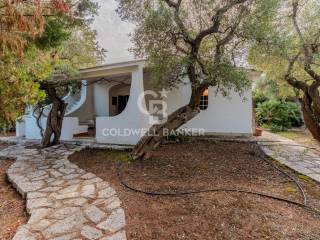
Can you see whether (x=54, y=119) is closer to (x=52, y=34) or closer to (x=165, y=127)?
(x=165, y=127)

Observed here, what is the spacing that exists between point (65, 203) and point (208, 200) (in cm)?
270

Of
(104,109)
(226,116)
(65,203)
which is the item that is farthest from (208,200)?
(104,109)

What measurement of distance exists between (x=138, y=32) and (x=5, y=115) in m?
3.86

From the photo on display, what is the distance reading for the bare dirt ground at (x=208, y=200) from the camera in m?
3.14

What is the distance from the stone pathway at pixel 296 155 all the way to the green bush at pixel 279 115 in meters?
5.65

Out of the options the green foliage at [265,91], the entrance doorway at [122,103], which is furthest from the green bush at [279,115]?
the entrance doorway at [122,103]

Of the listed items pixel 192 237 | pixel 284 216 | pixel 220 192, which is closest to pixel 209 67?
pixel 220 192

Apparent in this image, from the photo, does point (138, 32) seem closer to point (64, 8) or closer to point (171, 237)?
point (64, 8)

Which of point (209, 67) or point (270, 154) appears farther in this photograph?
Result: point (270, 154)

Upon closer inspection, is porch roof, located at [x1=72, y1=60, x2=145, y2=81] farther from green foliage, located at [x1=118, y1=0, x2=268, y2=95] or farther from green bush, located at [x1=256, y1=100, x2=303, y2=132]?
green bush, located at [x1=256, y1=100, x2=303, y2=132]

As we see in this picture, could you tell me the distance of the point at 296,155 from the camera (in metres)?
7.23

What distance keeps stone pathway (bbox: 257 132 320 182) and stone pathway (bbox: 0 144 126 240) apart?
4.84 m

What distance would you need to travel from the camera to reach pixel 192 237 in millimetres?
3010

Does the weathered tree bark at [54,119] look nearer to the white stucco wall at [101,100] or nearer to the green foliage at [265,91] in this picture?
the white stucco wall at [101,100]
